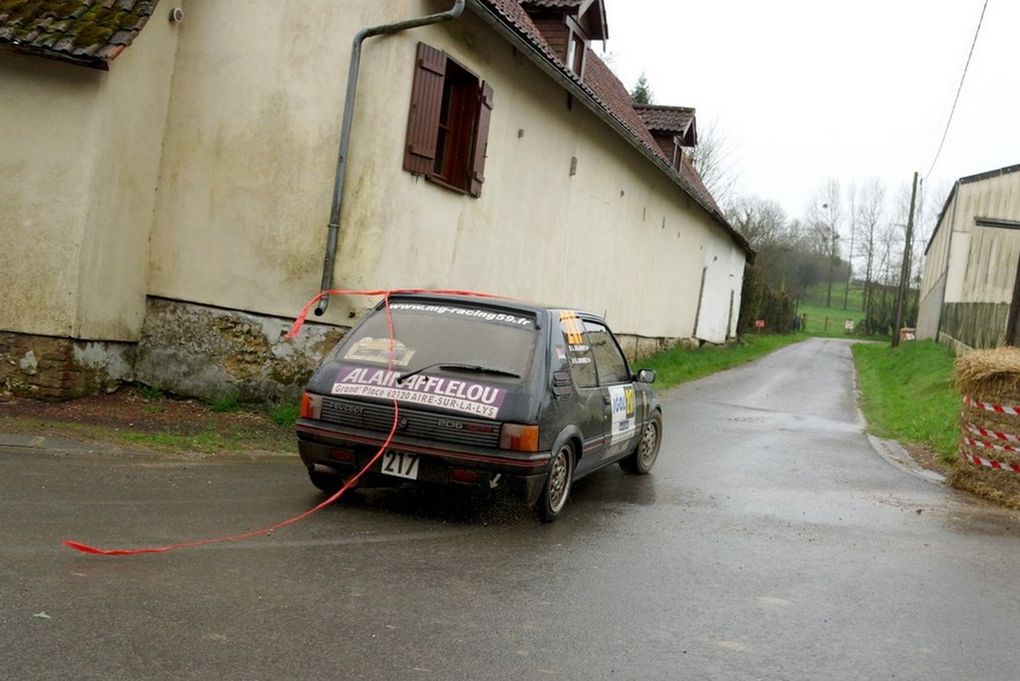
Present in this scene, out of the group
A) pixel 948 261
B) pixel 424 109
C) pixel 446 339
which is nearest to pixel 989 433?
pixel 446 339

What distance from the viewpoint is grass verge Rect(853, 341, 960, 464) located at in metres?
13.6

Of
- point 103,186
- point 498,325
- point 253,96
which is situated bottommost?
point 498,325

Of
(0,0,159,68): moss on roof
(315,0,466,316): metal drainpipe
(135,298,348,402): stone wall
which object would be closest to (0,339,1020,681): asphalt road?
(135,298,348,402): stone wall

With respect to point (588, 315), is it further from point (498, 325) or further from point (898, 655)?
point (898, 655)

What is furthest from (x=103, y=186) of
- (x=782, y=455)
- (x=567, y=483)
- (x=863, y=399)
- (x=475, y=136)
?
(x=863, y=399)

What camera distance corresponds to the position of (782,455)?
38.2 ft

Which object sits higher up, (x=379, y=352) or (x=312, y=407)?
(x=379, y=352)

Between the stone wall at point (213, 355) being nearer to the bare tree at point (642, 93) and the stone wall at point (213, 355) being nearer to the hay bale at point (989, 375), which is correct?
the hay bale at point (989, 375)

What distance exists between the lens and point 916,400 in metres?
19.1

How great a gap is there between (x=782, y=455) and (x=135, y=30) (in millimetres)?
8708

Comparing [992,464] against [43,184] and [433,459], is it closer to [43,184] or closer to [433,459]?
[433,459]

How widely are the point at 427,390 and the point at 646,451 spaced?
3.75 meters

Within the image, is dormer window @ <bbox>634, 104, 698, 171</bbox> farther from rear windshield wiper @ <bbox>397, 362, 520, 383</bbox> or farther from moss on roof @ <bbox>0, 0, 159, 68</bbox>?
rear windshield wiper @ <bbox>397, 362, 520, 383</bbox>

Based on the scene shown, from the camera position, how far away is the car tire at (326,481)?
6.77 meters
